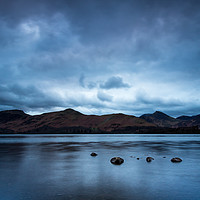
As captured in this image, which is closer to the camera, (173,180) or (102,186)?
(102,186)

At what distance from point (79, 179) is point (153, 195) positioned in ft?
26.0

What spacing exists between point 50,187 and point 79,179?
3797 mm

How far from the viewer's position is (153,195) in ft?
46.5

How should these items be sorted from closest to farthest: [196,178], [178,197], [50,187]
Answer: [178,197] → [50,187] → [196,178]

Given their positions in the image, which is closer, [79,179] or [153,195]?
[153,195]

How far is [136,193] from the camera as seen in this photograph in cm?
1478

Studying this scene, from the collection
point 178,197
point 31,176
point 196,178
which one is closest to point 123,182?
point 178,197

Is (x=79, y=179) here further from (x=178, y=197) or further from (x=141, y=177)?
(x=178, y=197)

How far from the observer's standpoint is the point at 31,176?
21.0 meters

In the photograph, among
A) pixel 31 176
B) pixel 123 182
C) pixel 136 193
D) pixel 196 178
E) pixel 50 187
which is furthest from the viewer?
pixel 31 176

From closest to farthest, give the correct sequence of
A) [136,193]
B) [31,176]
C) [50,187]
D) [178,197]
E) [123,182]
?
[178,197], [136,193], [50,187], [123,182], [31,176]

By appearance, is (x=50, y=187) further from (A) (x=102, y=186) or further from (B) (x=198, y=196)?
(B) (x=198, y=196)

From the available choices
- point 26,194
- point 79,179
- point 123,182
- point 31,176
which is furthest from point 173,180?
point 31,176

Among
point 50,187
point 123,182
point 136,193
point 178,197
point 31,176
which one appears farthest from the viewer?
point 31,176
